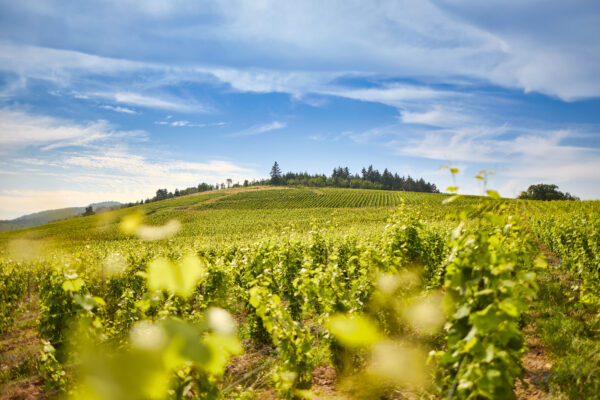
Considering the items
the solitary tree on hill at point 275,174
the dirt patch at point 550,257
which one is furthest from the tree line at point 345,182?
the dirt patch at point 550,257

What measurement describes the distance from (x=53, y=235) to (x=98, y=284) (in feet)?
211

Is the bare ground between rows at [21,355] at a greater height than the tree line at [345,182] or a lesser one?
lesser

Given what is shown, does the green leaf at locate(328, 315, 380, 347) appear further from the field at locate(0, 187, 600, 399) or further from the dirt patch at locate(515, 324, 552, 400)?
the dirt patch at locate(515, 324, 552, 400)

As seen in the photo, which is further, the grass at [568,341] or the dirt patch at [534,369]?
the dirt patch at [534,369]

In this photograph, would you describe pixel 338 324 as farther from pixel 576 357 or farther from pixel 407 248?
pixel 576 357

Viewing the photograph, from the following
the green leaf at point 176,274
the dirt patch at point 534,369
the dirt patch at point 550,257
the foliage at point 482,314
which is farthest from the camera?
the dirt patch at point 550,257

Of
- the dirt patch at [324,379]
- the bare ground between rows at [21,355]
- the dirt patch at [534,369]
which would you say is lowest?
the bare ground between rows at [21,355]

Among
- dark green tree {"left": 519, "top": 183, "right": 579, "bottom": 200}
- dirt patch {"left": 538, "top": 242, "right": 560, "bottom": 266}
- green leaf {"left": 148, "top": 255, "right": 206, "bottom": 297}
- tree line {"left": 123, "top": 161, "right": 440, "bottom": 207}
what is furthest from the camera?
tree line {"left": 123, "top": 161, "right": 440, "bottom": 207}

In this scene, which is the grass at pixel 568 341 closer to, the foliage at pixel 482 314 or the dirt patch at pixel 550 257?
the foliage at pixel 482 314

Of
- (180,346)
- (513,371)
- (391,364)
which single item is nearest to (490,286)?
(513,371)

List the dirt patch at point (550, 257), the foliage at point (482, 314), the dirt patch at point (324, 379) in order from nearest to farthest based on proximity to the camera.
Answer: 1. the foliage at point (482, 314)
2. the dirt patch at point (324, 379)
3. the dirt patch at point (550, 257)

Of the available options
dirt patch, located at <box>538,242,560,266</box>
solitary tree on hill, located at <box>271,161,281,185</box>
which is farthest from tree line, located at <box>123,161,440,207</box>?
dirt patch, located at <box>538,242,560,266</box>

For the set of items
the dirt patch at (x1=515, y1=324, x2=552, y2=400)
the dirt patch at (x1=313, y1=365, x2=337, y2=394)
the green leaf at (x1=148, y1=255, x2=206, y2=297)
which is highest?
the green leaf at (x1=148, y1=255, x2=206, y2=297)

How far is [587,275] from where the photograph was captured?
7.51 meters
